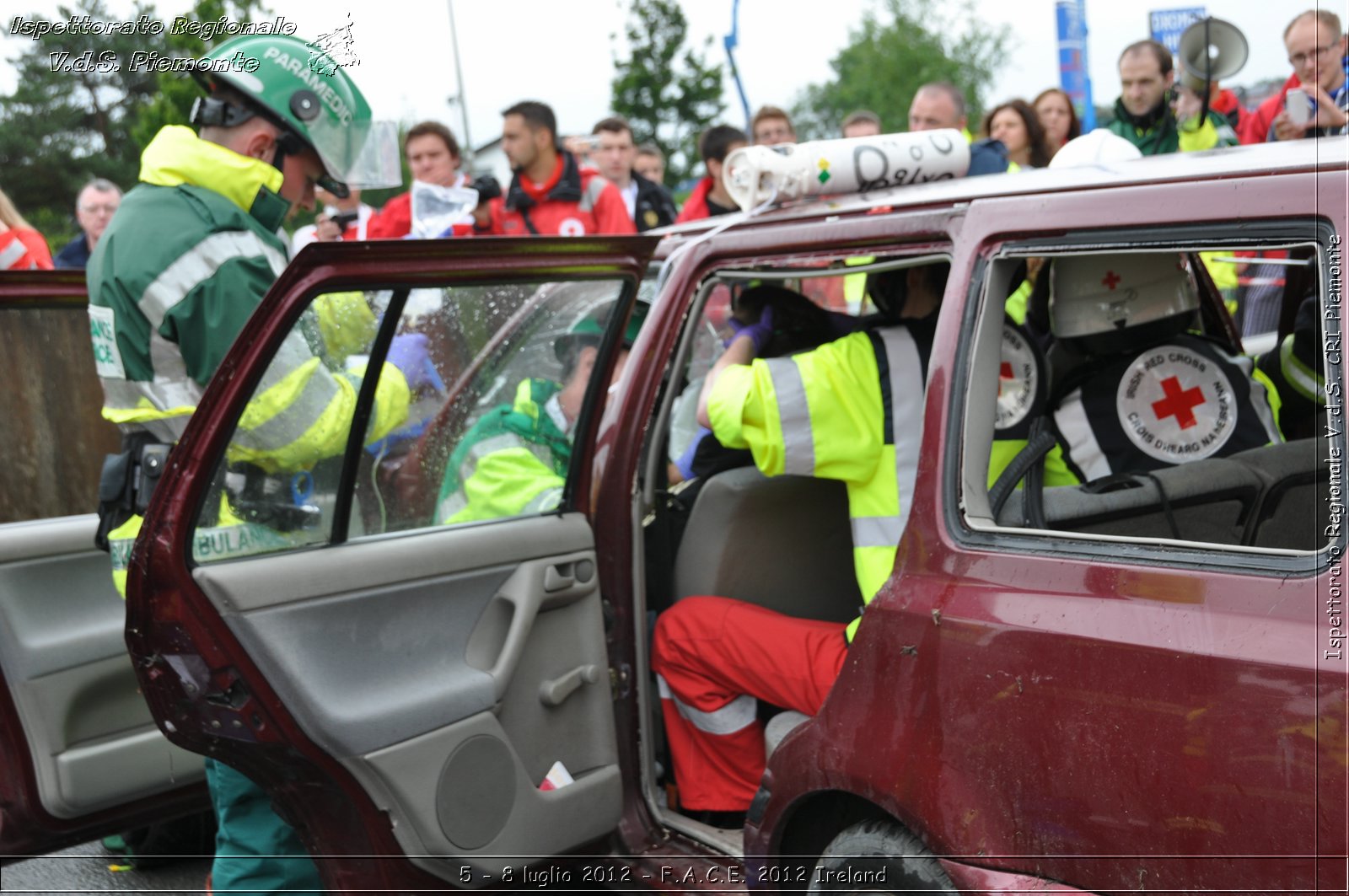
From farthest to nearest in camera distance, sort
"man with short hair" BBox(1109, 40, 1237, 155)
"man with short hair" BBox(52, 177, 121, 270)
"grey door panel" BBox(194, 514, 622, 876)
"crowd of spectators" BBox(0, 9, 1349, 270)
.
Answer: "man with short hair" BBox(52, 177, 121, 270)
"man with short hair" BBox(1109, 40, 1237, 155)
"crowd of spectators" BBox(0, 9, 1349, 270)
"grey door panel" BBox(194, 514, 622, 876)

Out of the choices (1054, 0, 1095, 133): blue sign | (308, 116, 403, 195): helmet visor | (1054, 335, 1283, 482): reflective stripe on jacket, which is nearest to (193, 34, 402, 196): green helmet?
(308, 116, 403, 195): helmet visor

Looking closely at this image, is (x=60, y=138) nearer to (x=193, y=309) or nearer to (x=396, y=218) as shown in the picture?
(x=396, y=218)

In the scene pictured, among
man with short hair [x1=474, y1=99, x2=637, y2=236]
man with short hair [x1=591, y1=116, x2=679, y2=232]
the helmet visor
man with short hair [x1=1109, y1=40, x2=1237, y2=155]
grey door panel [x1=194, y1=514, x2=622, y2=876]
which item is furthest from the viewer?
man with short hair [x1=591, y1=116, x2=679, y2=232]

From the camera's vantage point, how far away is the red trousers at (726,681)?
2699 millimetres

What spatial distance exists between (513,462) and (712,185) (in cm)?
383

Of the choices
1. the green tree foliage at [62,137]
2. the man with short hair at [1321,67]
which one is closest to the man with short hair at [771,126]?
the man with short hair at [1321,67]

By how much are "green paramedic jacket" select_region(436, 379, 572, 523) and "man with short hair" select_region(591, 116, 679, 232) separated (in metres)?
4.57

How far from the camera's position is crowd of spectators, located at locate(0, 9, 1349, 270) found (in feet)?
16.1

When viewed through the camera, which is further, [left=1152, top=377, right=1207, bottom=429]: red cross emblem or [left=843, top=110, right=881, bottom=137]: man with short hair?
[left=843, top=110, right=881, bottom=137]: man with short hair

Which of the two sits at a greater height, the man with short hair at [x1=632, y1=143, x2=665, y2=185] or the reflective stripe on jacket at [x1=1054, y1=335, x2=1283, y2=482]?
the man with short hair at [x1=632, y1=143, x2=665, y2=185]

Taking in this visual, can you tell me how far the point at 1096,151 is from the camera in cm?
253

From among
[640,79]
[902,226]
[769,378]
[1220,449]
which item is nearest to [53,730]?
[769,378]

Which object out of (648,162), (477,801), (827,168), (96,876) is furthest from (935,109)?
(648,162)

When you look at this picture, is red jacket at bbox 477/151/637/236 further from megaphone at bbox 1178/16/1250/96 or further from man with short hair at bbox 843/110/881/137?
megaphone at bbox 1178/16/1250/96
